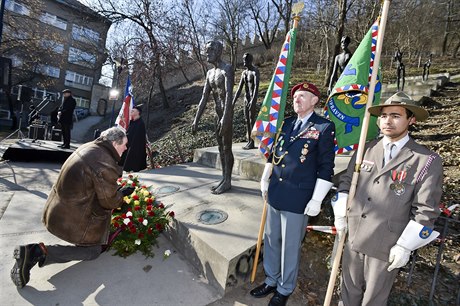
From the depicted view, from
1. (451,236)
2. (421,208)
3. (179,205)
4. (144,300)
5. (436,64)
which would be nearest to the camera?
(421,208)

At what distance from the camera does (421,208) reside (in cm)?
184

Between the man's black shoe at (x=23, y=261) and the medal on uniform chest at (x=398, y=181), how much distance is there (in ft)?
11.2

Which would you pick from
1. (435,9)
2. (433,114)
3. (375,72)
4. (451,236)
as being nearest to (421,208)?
(375,72)

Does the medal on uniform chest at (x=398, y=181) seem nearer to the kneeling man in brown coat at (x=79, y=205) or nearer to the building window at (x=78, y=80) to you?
the kneeling man in brown coat at (x=79, y=205)

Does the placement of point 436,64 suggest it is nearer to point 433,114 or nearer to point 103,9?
point 433,114

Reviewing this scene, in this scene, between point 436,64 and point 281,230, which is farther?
point 436,64

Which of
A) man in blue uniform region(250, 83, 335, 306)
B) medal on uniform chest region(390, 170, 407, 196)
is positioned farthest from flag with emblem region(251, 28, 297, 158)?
medal on uniform chest region(390, 170, 407, 196)

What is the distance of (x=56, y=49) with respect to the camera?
3662 centimetres

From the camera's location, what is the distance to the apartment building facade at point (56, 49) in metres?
20.3

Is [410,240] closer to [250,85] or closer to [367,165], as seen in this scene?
[367,165]

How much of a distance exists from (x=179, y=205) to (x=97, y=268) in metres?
1.44

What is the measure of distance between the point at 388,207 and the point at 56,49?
149ft

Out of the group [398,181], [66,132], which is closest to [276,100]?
[398,181]

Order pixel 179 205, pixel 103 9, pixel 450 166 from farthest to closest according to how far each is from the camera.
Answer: pixel 103 9 < pixel 450 166 < pixel 179 205
